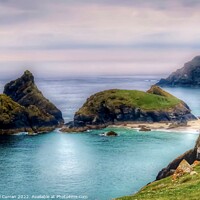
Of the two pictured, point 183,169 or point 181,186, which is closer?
point 181,186

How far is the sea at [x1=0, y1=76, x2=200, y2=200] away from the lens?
320 ft

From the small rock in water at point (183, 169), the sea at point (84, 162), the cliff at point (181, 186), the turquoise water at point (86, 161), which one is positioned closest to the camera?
the cliff at point (181, 186)

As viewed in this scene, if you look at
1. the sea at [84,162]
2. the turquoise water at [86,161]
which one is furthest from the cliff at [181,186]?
the sea at [84,162]

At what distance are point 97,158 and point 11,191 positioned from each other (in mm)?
46744

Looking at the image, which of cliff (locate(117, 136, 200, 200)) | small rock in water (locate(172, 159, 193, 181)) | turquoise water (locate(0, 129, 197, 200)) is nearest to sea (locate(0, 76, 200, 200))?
turquoise water (locate(0, 129, 197, 200))

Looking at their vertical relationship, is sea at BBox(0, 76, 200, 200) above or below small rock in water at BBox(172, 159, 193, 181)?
below

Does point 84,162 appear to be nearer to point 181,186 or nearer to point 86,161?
point 86,161

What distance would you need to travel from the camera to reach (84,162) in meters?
134

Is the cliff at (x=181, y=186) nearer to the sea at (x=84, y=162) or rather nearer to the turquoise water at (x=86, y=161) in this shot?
the turquoise water at (x=86, y=161)

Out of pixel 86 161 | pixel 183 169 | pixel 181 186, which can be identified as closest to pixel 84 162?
pixel 86 161

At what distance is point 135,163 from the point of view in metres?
129

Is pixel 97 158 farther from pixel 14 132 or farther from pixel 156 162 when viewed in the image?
pixel 14 132

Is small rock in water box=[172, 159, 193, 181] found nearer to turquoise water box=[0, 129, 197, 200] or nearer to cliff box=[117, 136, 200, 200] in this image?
cliff box=[117, 136, 200, 200]

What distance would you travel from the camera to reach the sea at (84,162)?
97.5 metres
